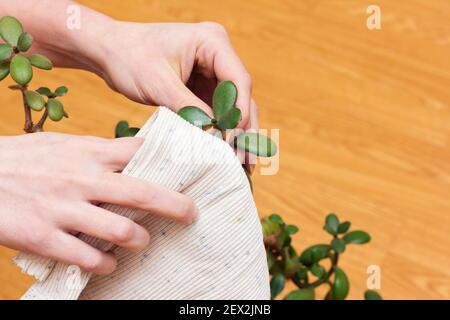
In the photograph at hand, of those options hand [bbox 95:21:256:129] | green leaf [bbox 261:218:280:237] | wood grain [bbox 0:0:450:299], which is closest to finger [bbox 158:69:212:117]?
hand [bbox 95:21:256:129]

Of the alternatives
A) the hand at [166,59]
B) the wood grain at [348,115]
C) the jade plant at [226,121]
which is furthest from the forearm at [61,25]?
the wood grain at [348,115]

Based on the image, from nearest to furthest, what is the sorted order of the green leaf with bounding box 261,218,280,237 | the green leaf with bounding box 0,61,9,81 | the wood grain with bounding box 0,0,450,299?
the green leaf with bounding box 0,61,9,81 → the green leaf with bounding box 261,218,280,237 → the wood grain with bounding box 0,0,450,299

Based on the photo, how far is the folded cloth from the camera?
0.50 meters

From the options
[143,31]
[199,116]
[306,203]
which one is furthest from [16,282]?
[199,116]

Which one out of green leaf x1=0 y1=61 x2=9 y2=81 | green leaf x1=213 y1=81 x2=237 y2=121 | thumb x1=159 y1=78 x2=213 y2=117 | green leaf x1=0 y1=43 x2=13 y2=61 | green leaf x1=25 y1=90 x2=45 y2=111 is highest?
green leaf x1=0 y1=43 x2=13 y2=61

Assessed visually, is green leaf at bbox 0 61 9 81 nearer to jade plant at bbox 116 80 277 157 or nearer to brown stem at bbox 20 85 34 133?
brown stem at bbox 20 85 34 133

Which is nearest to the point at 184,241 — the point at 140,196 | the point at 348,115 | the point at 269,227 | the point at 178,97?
the point at 140,196

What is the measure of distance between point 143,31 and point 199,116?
20 cm

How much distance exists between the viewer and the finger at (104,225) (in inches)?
19.2

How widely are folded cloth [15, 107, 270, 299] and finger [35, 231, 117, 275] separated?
2 cm

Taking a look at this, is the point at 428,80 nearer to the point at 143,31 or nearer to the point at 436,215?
the point at 436,215

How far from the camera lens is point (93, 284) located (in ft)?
1.81

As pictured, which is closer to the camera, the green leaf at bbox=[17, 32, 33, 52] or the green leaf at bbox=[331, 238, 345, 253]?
the green leaf at bbox=[17, 32, 33, 52]

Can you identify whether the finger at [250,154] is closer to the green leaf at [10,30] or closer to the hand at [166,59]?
the hand at [166,59]
